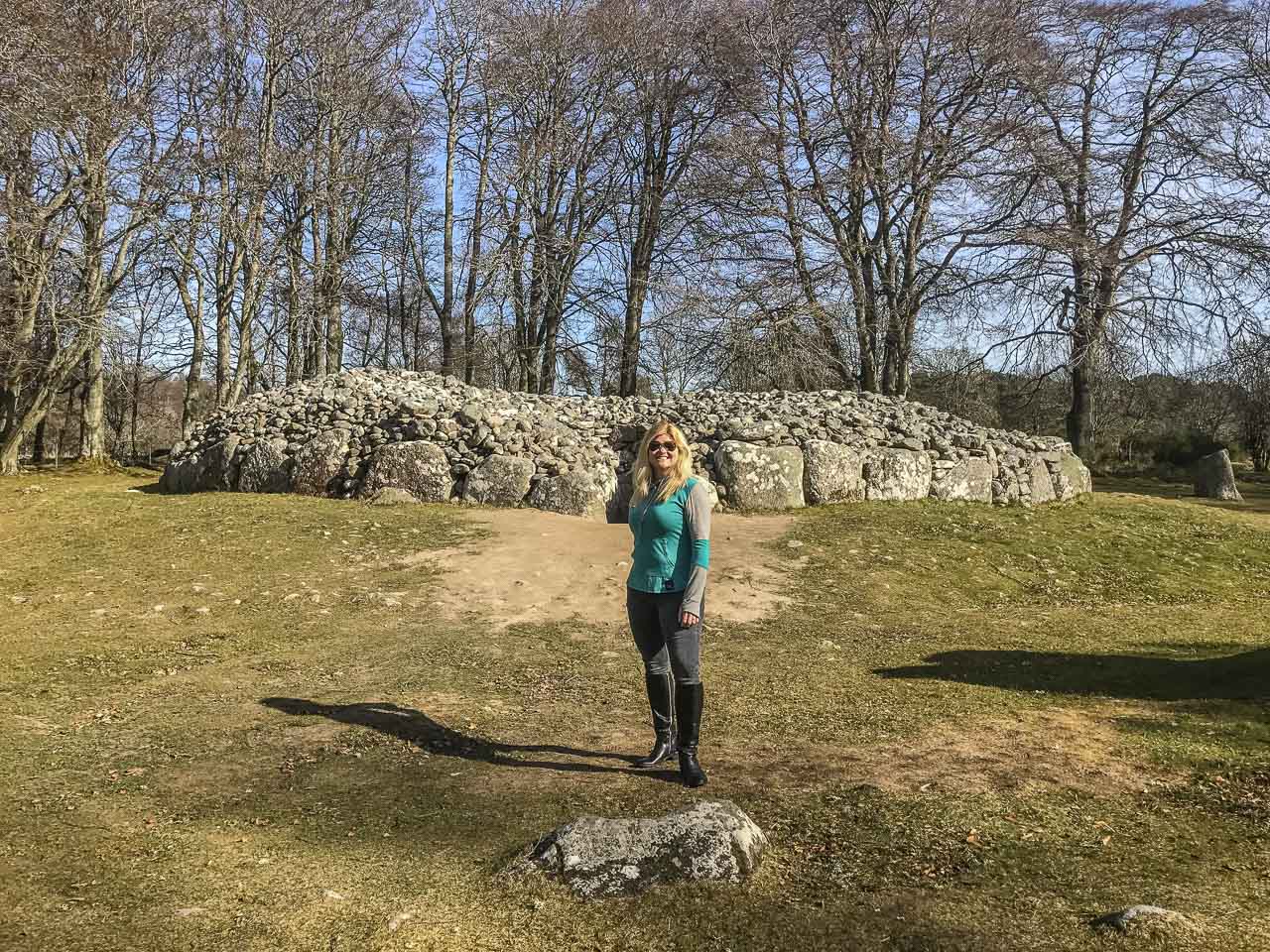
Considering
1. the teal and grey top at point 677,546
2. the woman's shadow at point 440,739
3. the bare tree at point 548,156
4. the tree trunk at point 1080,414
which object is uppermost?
the bare tree at point 548,156

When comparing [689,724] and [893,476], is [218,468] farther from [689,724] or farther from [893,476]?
[689,724]

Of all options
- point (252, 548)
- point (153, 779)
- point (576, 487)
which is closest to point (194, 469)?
point (252, 548)

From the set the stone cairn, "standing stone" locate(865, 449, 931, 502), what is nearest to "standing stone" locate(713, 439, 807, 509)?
the stone cairn

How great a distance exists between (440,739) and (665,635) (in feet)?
5.37

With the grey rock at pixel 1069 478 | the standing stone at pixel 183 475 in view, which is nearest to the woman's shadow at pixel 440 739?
the standing stone at pixel 183 475

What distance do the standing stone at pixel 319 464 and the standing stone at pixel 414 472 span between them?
1.95 ft

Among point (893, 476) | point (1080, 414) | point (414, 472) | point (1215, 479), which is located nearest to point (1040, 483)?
point (893, 476)

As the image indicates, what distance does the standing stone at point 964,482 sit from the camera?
14.9 meters

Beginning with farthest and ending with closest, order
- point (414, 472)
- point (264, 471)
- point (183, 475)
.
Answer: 1. point (183, 475)
2. point (264, 471)
3. point (414, 472)

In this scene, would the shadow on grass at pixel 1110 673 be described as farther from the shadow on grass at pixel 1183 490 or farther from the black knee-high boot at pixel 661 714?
the shadow on grass at pixel 1183 490

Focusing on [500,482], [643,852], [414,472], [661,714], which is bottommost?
[643,852]

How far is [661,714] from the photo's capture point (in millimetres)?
4797

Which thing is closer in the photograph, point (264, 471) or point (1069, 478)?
point (264, 471)

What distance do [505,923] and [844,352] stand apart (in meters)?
20.4
